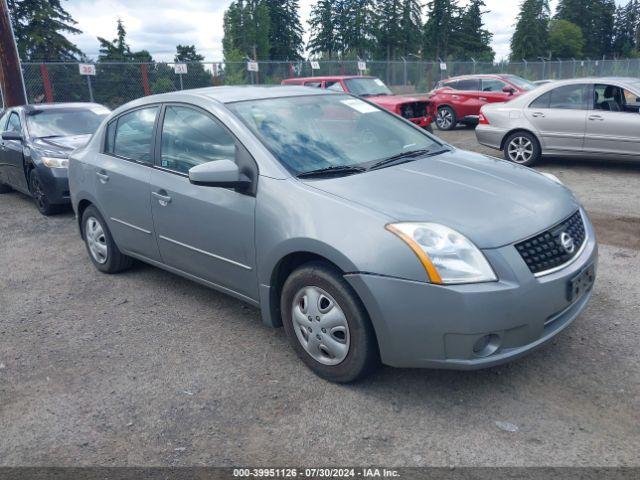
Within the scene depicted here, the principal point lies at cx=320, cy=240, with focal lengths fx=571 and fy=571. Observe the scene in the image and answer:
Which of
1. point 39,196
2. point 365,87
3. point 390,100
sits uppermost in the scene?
point 365,87

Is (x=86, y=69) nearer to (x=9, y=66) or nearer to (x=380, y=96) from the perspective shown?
(x=9, y=66)

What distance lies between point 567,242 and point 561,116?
6968 millimetres

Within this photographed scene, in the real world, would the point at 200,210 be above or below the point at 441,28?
below

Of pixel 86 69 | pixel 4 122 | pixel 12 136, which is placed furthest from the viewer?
pixel 86 69

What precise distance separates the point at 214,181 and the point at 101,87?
58.3ft

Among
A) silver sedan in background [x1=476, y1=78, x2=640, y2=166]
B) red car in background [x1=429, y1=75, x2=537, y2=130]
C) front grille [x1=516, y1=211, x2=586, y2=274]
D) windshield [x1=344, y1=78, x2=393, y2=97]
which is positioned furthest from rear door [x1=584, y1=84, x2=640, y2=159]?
front grille [x1=516, y1=211, x2=586, y2=274]

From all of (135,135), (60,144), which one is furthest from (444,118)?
(135,135)

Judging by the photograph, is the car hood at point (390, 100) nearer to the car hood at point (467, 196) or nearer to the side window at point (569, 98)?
the side window at point (569, 98)

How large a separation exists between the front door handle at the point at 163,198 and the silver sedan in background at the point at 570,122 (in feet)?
24.2

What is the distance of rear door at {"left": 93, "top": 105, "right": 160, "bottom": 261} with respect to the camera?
4.46 m

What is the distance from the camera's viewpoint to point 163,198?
165 inches

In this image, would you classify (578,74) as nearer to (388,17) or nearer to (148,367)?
(388,17)

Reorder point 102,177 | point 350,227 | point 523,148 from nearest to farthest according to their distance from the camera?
1. point 350,227
2. point 102,177
3. point 523,148

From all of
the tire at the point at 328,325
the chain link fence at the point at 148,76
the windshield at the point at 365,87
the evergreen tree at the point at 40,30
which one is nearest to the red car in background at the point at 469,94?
the windshield at the point at 365,87
